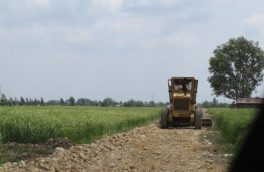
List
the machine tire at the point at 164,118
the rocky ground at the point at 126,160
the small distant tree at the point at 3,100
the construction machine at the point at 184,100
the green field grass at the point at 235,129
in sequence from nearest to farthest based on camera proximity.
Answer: the rocky ground at the point at 126,160 < the green field grass at the point at 235,129 < the construction machine at the point at 184,100 < the machine tire at the point at 164,118 < the small distant tree at the point at 3,100

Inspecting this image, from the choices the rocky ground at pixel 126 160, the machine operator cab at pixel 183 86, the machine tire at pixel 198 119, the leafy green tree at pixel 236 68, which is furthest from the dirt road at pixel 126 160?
the leafy green tree at pixel 236 68

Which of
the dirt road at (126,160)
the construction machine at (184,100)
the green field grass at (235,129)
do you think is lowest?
the dirt road at (126,160)

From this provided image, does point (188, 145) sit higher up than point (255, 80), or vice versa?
point (255, 80)

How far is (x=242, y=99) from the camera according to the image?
8000 centimetres

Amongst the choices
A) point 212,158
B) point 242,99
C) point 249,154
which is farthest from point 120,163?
point 242,99

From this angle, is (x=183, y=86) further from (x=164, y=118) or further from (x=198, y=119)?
(x=164, y=118)

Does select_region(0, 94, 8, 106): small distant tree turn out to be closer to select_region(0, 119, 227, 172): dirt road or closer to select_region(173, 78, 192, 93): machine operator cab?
select_region(173, 78, 192, 93): machine operator cab

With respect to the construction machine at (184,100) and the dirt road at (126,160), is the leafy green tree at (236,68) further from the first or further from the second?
the dirt road at (126,160)

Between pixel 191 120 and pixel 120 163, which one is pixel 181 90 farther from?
pixel 120 163

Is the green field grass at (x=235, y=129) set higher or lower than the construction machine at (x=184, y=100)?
lower

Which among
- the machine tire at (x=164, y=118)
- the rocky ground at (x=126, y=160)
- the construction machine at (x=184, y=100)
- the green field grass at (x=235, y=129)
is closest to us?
the rocky ground at (x=126, y=160)

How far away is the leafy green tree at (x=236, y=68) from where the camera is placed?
86750 millimetres

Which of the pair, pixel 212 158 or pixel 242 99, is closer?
pixel 212 158

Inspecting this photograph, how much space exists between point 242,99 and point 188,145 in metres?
64.3
